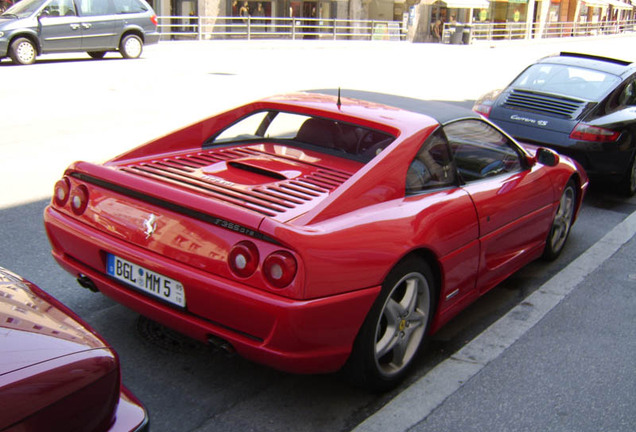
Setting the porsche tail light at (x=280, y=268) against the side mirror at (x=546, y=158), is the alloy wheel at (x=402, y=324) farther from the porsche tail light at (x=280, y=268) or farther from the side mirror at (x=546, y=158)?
the side mirror at (x=546, y=158)

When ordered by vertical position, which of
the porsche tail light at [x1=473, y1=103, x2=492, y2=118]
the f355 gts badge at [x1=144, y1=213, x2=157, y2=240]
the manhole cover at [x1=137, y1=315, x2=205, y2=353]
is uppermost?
the f355 gts badge at [x1=144, y1=213, x2=157, y2=240]

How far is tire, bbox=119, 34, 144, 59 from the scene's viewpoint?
1845cm

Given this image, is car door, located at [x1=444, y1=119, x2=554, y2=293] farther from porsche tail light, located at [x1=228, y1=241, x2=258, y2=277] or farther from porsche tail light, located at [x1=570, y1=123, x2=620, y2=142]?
porsche tail light, located at [x1=570, y1=123, x2=620, y2=142]

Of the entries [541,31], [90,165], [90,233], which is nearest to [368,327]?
[90,233]

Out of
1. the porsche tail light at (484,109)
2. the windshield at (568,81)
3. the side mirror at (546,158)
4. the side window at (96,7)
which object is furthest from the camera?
the side window at (96,7)

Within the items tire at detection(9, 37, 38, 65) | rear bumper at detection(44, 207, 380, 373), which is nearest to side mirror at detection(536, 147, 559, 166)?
rear bumper at detection(44, 207, 380, 373)

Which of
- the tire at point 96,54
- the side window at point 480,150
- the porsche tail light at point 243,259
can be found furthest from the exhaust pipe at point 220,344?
the tire at point 96,54

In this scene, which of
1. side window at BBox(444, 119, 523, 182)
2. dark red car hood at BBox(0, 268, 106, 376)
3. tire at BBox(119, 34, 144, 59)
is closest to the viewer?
dark red car hood at BBox(0, 268, 106, 376)

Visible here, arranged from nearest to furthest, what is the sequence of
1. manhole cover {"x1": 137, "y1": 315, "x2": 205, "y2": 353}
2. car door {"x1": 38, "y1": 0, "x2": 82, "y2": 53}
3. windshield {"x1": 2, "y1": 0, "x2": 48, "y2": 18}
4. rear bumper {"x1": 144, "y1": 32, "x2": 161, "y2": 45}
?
manhole cover {"x1": 137, "y1": 315, "x2": 205, "y2": 353}, windshield {"x1": 2, "y1": 0, "x2": 48, "y2": 18}, car door {"x1": 38, "y1": 0, "x2": 82, "y2": 53}, rear bumper {"x1": 144, "y1": 32, "x2": 161, "y2": 45}

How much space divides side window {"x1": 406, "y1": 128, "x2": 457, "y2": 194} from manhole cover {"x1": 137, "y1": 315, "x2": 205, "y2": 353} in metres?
1.37

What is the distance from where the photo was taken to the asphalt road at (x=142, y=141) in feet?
10.6

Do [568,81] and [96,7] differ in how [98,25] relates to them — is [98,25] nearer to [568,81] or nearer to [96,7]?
[96,7]

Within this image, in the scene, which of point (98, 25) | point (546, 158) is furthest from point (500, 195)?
point (98, 25)

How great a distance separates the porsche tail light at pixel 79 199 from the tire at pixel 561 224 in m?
3.25
